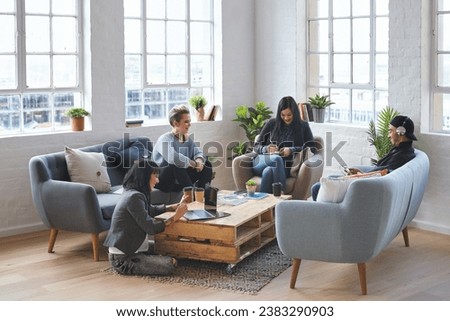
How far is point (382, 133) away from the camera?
25.6 ft

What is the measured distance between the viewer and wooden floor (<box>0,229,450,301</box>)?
566 centimetres

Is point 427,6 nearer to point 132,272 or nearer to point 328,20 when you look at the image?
point 328,20

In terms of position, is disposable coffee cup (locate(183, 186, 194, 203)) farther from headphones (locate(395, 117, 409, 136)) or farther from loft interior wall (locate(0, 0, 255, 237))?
headphones (locate(395, 117, 409, 136))

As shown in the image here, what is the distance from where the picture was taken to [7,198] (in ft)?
24.8

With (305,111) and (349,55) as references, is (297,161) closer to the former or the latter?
(305,111)

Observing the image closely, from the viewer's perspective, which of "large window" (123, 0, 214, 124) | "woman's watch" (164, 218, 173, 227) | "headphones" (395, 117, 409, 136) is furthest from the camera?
"large window" (123, 0, 214, 124)

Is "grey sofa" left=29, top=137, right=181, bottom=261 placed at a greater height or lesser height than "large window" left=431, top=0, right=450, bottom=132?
lesser

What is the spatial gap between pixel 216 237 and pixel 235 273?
1.10ft

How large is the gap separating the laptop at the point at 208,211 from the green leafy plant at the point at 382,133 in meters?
2.03

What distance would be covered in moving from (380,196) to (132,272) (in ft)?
6.87

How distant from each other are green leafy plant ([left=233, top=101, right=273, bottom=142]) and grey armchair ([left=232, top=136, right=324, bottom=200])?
0.87 meters

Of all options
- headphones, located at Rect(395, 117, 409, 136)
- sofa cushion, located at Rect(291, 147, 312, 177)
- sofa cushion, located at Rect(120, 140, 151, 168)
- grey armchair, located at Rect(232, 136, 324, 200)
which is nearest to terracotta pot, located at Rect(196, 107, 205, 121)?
grey armchair, located at Rect(232, 136, 324, 200)

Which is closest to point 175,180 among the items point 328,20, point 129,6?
point 129,6

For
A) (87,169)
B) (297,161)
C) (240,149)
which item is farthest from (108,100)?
(297,161)
